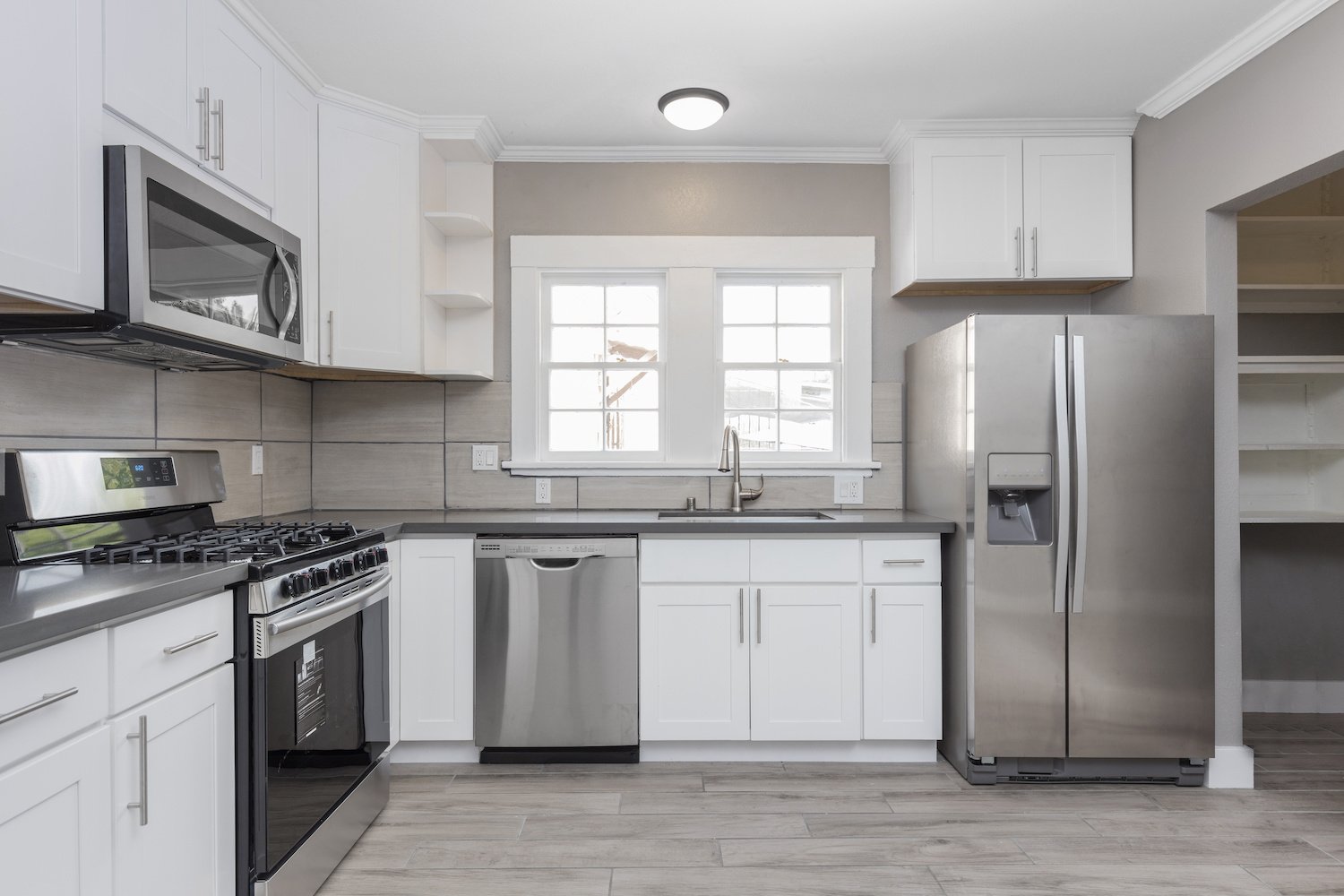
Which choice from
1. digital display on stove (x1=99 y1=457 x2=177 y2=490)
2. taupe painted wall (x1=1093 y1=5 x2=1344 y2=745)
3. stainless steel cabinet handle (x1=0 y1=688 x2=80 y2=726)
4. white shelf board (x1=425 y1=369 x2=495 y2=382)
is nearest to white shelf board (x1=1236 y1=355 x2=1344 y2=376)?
taupe painted wall (x1=1093 y1=5 x2=1344 y2=745)

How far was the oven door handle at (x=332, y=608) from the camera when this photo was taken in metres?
1.77

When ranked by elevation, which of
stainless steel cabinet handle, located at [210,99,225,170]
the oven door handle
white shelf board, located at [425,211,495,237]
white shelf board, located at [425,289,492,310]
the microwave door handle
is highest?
white shelf board, located at [425,211,495,237]

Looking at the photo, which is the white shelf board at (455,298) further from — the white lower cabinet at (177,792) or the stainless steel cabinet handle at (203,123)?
the white lower cabinet at (177,792)

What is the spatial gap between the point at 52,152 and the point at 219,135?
0.65 m

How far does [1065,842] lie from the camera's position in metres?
2.24

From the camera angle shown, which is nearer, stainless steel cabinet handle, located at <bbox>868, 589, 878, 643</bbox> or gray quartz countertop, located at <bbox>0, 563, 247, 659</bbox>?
gray quartz countertop, located at <bbox>0, 563, 247, 659</bbox>

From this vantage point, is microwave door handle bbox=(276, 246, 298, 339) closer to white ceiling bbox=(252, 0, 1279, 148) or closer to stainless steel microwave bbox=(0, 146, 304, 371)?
stainless steel microwave bbox=(0, 146, 304, 371)

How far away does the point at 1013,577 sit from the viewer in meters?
2.60

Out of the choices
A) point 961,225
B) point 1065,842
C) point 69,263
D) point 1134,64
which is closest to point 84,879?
point 69,263

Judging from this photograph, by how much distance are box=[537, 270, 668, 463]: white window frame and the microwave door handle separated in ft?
3.82

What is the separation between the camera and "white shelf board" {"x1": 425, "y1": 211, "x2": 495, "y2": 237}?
119 inches

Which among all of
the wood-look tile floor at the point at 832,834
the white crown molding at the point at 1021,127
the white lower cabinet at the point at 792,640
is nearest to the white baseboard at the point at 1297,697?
the wood-look tile floor at the point at 832,834

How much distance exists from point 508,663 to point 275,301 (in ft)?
4.80

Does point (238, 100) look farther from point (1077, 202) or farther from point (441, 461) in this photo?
point (1077, 202)
